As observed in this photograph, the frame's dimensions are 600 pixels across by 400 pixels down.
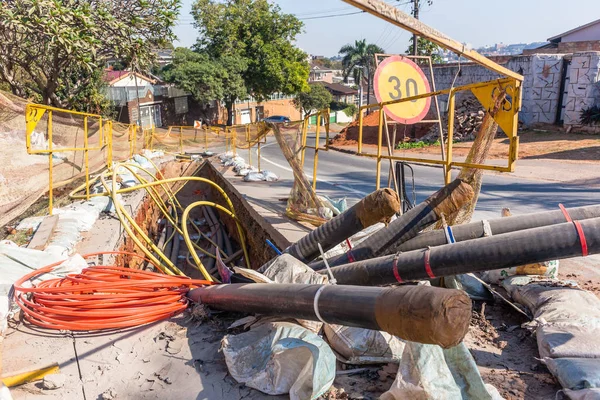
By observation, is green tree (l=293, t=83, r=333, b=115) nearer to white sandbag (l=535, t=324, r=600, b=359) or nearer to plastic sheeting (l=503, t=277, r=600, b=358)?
plastic sheeting (l=503, t=277, r=600, b=358)

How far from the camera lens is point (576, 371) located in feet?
9.26

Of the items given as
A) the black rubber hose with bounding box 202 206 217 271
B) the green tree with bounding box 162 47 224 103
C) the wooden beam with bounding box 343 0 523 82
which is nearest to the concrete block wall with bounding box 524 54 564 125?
the black rubber hose with bounding box 202 206 217 271

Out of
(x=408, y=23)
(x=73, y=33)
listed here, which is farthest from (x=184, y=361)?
(x=73, y=33)

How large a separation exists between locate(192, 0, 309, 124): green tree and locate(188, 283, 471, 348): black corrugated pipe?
1502 inches

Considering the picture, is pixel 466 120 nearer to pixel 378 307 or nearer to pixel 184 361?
pixel 184 361

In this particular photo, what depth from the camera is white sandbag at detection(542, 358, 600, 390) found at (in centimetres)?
270

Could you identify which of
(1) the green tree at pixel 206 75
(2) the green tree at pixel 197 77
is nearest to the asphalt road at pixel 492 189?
(2) the green tree at pixel 197 77

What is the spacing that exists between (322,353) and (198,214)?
1080cm

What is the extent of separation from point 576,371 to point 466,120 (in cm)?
2322

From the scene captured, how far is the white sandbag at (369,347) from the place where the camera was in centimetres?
324

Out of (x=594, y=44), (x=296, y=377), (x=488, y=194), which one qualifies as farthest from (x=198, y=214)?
(x=594, y=44)

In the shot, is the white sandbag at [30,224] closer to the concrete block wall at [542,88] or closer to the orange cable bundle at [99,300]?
the orange cable bundle at [99,300]

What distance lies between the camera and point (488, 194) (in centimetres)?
1061

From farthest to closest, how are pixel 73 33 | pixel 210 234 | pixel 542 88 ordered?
pixel 542 88 → pixel 73 33 → pixel 210 234
